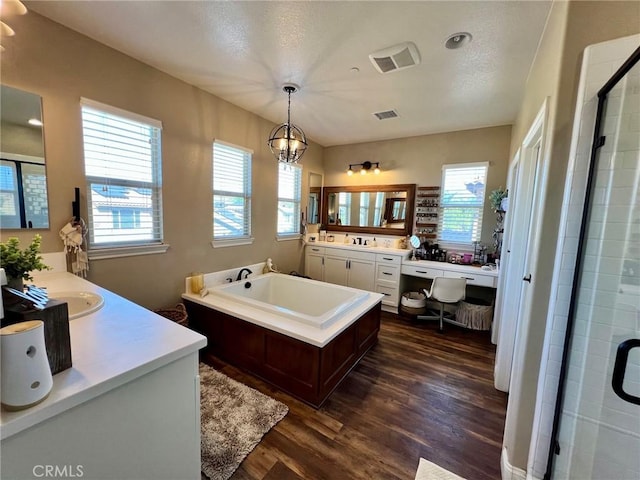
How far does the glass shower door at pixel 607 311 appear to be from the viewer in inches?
44.8

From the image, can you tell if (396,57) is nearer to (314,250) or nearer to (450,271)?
(450,271)

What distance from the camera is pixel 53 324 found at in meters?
0.84

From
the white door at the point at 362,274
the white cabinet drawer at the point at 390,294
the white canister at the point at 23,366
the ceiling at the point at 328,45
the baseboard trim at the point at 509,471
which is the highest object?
the ceiling at the point at 328,45

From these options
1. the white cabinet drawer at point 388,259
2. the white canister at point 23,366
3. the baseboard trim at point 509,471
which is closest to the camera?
the white canister at point 23,366

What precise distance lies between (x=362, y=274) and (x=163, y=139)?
123 inches

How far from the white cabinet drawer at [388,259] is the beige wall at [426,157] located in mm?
1232

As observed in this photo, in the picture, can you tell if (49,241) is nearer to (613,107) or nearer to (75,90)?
(75,90)

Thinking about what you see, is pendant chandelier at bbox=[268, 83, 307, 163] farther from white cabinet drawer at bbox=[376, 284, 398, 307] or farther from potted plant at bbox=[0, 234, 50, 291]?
white cabinet drawer at bbox=[376, 284, 398, 307]

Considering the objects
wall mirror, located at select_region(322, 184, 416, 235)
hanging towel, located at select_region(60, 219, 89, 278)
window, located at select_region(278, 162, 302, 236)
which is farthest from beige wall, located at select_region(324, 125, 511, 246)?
hanging towel, located at select_region(60, 219, 89, 278)

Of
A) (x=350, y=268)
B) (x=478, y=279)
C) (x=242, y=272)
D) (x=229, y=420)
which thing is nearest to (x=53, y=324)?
(x=229, y=420)

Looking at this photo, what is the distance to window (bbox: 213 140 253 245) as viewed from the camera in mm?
3102

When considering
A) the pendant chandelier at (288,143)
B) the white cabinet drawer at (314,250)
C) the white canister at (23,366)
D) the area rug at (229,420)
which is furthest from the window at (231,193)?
the white canister at (23,366)

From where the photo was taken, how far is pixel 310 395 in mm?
2033

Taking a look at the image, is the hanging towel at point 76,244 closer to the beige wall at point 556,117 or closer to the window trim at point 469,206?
the beige wall at point 556,117
